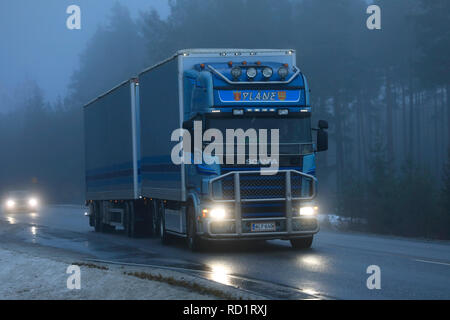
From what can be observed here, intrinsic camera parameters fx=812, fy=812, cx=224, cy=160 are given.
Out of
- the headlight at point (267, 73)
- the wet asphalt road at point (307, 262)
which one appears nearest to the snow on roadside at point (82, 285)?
the wet asphalt road at point (307, 262)

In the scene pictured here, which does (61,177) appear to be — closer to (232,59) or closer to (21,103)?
(21,103)

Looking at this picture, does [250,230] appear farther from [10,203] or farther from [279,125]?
[10,203]

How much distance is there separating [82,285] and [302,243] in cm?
823

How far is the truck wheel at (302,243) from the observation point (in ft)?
61.4

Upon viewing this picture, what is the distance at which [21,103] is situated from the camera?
196 meters

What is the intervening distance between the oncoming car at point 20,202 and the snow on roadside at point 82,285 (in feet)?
129

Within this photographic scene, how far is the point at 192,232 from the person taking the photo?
18234 mm

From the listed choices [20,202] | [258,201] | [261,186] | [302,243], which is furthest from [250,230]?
[20,202]

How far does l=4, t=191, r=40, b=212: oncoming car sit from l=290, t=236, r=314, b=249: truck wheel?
37.3m

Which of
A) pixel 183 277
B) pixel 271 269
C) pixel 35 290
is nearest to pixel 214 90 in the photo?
pixel 271 269

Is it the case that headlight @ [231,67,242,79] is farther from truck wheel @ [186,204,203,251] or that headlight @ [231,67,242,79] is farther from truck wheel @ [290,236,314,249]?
truck wheel @ [290,236,314,249]

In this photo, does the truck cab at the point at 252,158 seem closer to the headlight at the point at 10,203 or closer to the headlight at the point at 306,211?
the headlight at the point at 306,211

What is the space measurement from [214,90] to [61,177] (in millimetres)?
105337

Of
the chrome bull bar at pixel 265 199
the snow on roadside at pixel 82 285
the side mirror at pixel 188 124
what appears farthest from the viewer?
the side mirror at pixel 188 124
